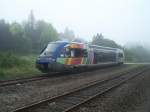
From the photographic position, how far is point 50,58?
21766mm

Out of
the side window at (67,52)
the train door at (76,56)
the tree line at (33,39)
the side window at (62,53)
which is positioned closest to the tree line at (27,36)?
the tree line at (33,39)

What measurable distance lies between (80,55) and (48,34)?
73.9 m

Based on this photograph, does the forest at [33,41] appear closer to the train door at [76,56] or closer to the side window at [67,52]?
the train door at [76,56]

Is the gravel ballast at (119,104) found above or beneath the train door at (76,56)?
beneath

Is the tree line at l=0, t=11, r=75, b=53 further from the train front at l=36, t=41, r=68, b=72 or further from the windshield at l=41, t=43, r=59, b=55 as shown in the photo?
the train front at l=36, t=41, r=68, b=72

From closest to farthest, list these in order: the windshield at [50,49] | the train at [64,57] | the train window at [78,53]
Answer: the train at [64,57] < the windshield at [50,49] < the train window at [78,53]

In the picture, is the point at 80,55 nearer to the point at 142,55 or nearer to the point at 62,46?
the point at 62,46

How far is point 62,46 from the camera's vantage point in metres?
22.5

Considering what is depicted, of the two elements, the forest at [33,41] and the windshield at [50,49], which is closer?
the windshield at [50,49]

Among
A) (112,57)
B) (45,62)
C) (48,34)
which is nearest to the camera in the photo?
(45,62)

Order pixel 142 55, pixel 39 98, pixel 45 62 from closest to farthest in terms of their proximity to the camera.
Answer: pixel 39 98 → pixel 45 62 → pixel 142 55

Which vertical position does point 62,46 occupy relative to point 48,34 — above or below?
below

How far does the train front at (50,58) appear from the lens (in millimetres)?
21578

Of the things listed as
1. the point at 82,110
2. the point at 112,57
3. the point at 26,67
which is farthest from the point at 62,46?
the point at 112,57
